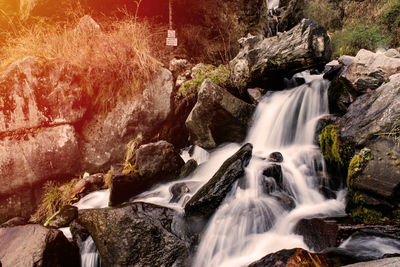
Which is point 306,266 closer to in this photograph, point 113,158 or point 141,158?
point 141,158

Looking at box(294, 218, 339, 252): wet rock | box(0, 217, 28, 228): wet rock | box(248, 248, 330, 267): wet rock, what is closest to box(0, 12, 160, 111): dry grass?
box(0, 217, 28, 228): wet rock

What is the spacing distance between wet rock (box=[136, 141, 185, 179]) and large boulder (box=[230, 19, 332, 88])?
2856mm

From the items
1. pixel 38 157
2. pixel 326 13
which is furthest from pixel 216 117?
pixel 326 13

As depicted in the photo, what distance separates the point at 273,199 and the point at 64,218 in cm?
378

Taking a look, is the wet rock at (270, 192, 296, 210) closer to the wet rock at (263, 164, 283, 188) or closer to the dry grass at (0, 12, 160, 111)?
the wet rock at (263, 164, 283, 188)

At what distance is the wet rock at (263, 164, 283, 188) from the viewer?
3.71 meters

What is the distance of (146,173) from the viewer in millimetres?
4457

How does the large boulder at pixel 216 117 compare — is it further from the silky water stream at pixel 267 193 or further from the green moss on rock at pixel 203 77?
the green moss on rock at pixel 203 77

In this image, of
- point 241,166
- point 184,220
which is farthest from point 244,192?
point 184,220

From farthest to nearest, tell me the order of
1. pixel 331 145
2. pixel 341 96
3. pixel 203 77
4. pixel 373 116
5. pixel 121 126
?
pixel 203 77 < pixel 121 126 < pixel 341 96 < pixel 331 145 < pixel 373 116

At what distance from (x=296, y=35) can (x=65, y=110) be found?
5722 mm

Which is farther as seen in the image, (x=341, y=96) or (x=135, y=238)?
(x=341, y=96)

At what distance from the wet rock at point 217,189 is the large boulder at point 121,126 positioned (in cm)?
247

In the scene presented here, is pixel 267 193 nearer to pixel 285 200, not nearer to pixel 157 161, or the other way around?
pixel 285 200
